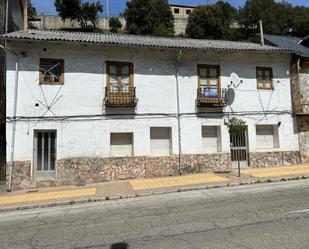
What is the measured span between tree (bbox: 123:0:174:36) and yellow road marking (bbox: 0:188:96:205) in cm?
3784

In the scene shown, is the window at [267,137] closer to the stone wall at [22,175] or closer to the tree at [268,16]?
the stone wall at [22,175]

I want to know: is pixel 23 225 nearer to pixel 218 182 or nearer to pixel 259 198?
pixel 259 198

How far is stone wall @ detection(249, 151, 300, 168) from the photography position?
1620 centimetres

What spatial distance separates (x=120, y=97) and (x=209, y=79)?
4802 mm

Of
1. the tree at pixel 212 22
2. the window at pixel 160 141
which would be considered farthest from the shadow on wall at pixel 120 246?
the tree at pixel 212 22

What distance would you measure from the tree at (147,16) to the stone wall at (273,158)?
111 ft

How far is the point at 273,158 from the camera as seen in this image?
1650 cm

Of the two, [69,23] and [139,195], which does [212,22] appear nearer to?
[69,23]

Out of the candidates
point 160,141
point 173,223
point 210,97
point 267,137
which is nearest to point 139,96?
point 160,141

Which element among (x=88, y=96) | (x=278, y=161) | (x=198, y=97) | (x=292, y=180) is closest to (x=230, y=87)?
(x=198, y=97)

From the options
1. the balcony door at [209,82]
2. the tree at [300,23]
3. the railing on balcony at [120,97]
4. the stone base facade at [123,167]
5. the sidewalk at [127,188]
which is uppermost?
the tree at [300,23]

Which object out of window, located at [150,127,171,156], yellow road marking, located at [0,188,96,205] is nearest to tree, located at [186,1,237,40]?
window, located at [150,127,171,156]

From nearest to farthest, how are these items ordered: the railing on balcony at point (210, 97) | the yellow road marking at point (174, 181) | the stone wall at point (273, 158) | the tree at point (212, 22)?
the yellow road marking at point (174, 181)
the railing on balcony at point (210, 97)
the stone wall at point (273, 158)
the tree at point (212, 22)

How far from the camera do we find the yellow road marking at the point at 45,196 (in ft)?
34.7
